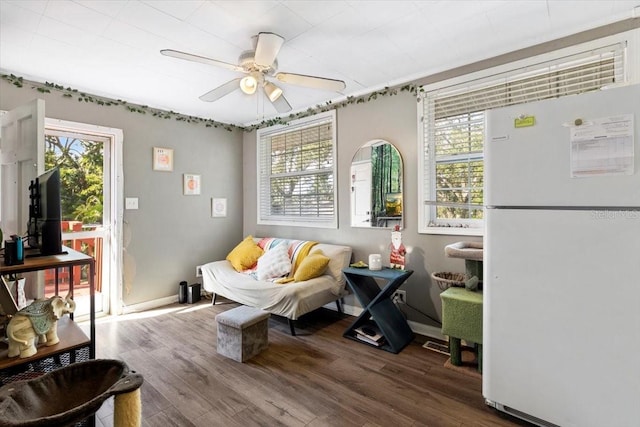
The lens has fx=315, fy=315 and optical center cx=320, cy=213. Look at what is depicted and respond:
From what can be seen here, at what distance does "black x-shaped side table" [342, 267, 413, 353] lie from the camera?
105 inches

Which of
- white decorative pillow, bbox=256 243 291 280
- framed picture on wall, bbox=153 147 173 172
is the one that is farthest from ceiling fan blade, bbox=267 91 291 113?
framed picture on wall, bbox=153 147 173 172

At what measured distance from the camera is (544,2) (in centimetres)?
191

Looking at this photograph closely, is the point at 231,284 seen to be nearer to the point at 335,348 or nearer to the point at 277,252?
the point at 277,252

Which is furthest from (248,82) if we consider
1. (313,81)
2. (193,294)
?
(193,294)

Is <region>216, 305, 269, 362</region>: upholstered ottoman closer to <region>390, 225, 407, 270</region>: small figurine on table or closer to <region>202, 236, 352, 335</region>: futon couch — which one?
<region>202, 236, 352, 335</region>: futon couch

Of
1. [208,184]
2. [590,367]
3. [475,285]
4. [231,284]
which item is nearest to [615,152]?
[590,367]

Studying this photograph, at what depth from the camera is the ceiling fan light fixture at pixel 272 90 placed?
2.44 metres

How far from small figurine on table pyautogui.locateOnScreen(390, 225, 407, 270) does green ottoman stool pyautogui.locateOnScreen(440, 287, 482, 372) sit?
1.87 ft

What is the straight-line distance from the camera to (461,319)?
2248 mm

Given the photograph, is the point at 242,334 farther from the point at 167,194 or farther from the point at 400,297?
the point at 167,194

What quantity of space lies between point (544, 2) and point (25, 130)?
3.35m

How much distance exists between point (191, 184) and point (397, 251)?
2.77m

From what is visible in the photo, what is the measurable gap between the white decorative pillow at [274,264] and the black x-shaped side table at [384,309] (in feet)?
2.80

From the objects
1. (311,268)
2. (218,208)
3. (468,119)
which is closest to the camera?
(468,119)
